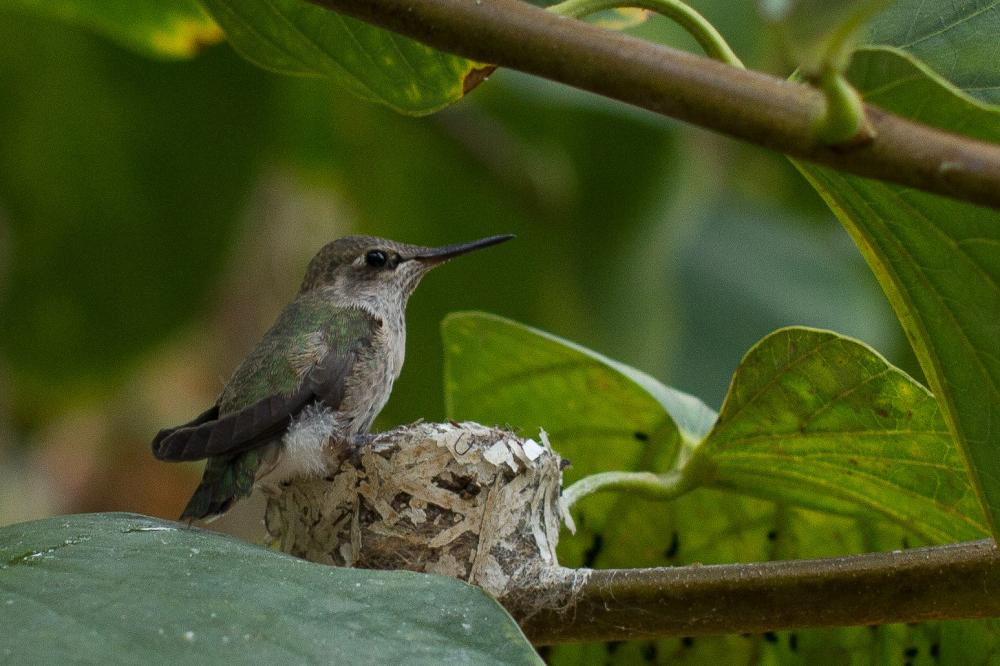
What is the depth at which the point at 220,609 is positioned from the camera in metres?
1.06

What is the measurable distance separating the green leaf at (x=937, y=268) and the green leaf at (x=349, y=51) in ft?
1.53

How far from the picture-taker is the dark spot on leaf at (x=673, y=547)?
2.19 metres

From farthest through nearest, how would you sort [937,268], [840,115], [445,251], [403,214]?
[403,214]
[445,251]
[937,268]
[840,115]

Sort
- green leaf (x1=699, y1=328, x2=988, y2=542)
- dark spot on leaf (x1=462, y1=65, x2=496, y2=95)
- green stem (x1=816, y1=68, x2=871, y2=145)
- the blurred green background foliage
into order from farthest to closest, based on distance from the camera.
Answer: the blurred green background foliage, green leaf (x1=699, y1=328, x2=988, y2=542), dark spot on leaf (x1=462, y1=65, x2=496, y2=95), green stem (x1=816, y1=68, x2=871, y2=145)

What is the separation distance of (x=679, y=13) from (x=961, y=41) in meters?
0.31

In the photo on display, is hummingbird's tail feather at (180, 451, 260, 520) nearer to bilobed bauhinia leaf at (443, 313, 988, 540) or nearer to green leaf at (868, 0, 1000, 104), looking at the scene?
bilobed bauhinia leaf at (443, 313, 988, 540)

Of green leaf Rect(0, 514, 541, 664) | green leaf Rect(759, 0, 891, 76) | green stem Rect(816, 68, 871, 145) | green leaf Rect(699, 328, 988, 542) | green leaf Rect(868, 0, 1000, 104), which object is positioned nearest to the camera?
green leaf Rect(759, 0, 891, 76)

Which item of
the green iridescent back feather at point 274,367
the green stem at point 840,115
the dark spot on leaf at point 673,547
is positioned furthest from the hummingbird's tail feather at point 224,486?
the green stem at point 840,115

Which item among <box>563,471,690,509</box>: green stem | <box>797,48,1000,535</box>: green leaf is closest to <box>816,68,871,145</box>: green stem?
<box>797,48,1000,535</box>: green leaf

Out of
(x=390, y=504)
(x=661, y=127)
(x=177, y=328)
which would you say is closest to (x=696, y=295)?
(x=661, y=127)

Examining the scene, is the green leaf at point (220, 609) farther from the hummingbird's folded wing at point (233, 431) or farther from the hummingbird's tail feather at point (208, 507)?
the hummingbird's tail feather at point (208, 507)

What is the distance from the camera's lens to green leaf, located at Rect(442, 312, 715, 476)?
2172 millimetres

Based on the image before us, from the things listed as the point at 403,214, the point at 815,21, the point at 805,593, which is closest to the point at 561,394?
the point at 805,593

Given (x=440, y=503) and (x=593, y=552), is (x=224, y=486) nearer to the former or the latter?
(x=440, y=503)
